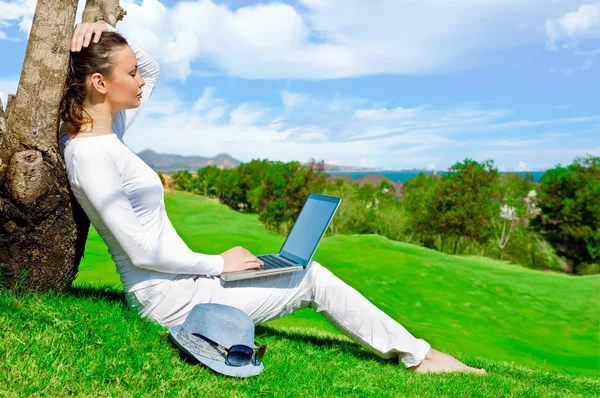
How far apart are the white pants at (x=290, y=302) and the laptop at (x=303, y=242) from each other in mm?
95

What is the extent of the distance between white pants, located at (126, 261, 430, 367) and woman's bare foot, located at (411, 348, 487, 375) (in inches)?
2.3

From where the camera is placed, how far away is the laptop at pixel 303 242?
3.08 metres

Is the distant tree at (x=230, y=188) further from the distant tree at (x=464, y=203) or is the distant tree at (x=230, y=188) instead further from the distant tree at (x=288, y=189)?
the distant tree at (x=464, y=203)

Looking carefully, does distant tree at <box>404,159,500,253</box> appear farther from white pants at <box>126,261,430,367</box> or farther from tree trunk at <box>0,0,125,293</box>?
tree trunk at <box>0,0,125,293</box>

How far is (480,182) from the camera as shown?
2241cm

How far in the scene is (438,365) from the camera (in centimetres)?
358

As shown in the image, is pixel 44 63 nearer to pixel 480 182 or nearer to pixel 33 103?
pixel 33 103

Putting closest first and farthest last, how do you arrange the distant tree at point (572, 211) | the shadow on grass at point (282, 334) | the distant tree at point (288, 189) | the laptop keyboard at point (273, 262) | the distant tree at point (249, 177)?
the laptop keyboard at point (273, 262) → the shadow on grass at point (282, 334) → the distant tree at point (572, 211) → the distant tree at point (288, 189) → the distant tree at point (249, 177)

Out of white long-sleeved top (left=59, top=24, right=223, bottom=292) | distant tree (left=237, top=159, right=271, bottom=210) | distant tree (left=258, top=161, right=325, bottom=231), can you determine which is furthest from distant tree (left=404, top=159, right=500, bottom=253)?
white long-sleeved top (left=59, top=24, right=223, bottom=292)

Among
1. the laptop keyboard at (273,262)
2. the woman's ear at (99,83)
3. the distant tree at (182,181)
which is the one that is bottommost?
the distant tree at (182,181)

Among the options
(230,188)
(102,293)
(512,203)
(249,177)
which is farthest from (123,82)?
(230,188)

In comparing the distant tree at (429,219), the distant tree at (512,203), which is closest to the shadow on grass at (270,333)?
the distant tree at (429,219)

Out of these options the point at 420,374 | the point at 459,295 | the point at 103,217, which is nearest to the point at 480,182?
the point at 459,295

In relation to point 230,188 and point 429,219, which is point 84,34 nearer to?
point 429,219
